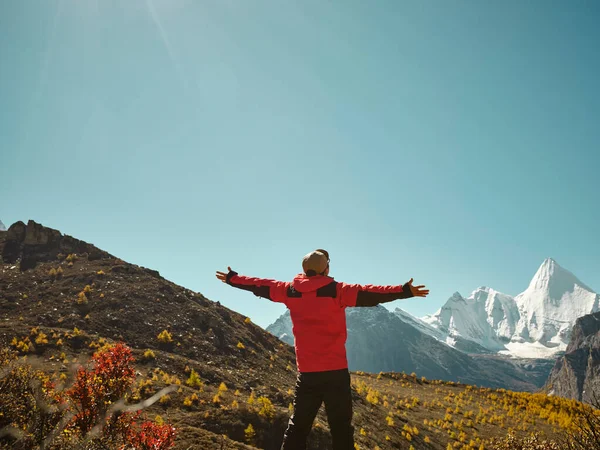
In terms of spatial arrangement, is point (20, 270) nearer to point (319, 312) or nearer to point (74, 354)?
point (74, 354)

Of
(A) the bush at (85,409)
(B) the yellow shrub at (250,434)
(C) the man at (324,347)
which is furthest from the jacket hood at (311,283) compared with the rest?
(B) the yellow shrub at (250,434)

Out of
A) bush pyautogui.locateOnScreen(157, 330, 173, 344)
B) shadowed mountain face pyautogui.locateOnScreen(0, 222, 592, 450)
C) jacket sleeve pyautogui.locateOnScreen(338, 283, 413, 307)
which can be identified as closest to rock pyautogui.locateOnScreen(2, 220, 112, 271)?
shadowed mountain face pyautogui.locateOnScreen(0, 222, 592, 450)

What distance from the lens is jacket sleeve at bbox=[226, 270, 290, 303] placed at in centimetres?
525

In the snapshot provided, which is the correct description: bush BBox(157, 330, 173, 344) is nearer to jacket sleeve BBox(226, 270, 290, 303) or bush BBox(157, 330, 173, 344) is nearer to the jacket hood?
jacket sleeve BBox(226, 270, 290, 303)

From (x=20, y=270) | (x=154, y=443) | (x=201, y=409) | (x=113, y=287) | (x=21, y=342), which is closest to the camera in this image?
(x=154, y=443)

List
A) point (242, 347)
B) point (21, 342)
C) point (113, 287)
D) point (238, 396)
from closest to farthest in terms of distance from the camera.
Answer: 1. point (238, 396)
2. point (21, 342)
3. point (242, 347)
4. point (113, 287)

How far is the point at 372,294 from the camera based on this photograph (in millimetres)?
4668

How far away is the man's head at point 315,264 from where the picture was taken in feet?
16.7

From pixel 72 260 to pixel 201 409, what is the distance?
24.3 meters

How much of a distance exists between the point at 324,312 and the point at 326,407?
50.4 inches

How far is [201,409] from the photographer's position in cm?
1024

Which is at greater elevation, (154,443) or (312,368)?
(312,368)

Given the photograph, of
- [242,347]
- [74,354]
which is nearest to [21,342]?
[74,354]

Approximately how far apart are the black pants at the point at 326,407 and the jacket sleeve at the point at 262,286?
3.91 feet
